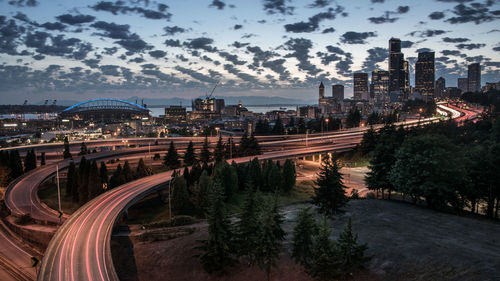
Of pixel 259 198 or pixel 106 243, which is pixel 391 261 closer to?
pixel 259 198

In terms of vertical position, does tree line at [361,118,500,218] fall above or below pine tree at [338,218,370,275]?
above

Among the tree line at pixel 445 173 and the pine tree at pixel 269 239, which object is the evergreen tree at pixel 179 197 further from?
the tree line at pixel 445 173

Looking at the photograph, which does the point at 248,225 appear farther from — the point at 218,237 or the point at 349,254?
the point at 349,254

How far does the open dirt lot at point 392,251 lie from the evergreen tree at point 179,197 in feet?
29.3

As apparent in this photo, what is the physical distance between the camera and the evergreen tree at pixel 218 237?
25.7 metres

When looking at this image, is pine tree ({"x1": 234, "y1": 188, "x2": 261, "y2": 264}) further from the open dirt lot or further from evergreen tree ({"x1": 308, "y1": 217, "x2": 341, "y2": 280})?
evergreen tree ({"x1": 308, "y1": 217, "x2": 341, "y2": 280})

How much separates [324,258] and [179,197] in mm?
29746

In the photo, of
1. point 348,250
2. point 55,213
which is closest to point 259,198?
point 348,250

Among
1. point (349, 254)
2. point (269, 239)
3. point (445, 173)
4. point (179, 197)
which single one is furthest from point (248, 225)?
point (445, 173)

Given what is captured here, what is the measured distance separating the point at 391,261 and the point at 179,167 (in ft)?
194

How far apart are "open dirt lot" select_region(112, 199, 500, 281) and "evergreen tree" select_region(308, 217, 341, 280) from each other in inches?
117

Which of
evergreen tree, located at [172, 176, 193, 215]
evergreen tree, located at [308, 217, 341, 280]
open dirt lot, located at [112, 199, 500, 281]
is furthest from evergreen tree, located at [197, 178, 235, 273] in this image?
evergreen tree, located at [172, 176, 193, 215]

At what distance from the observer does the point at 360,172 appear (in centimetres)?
7744

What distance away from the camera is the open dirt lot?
72.0 feet
